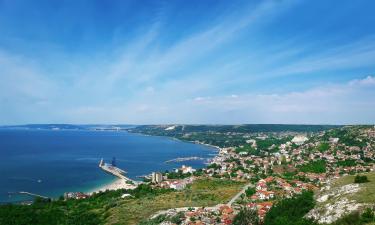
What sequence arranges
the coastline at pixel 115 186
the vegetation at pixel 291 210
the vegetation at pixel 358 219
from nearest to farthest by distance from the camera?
the vegetation at pixel 358 219, the vegetation at pixel 291 210, the coastline at pixel 115 186

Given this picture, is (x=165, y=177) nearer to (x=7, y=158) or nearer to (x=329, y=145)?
(x=329, y=145)

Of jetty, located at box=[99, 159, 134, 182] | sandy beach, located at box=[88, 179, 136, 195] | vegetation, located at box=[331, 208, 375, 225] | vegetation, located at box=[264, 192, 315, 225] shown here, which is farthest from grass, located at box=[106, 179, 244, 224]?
jetty, located at box=[99, 159, 134, 182]

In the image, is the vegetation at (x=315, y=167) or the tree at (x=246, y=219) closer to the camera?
the tree at (x=246, y=219)

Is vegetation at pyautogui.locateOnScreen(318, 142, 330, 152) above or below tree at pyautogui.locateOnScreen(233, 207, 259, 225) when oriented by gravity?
above

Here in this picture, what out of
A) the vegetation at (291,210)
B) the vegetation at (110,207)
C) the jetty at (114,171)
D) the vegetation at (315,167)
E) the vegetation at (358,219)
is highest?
the vegetation at (358,219)

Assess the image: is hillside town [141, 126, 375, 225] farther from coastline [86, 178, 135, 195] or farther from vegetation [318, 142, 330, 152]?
coastline [86, 178, 135, 195]

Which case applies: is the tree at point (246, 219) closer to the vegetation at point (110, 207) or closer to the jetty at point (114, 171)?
the vegetation at point (110, 207)

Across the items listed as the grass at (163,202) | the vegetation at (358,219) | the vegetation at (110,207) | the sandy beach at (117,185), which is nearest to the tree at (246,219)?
the vegetation at (358,219)

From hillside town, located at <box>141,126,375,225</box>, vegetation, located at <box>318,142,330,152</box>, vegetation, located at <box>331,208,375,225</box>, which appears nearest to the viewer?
vegetation, located at <box>331,208,375,225</box>

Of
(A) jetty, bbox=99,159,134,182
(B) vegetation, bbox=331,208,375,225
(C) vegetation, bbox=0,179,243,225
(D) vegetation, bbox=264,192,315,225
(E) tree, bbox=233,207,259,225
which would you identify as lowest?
(A) jetty, bbox=99,159,134,182
